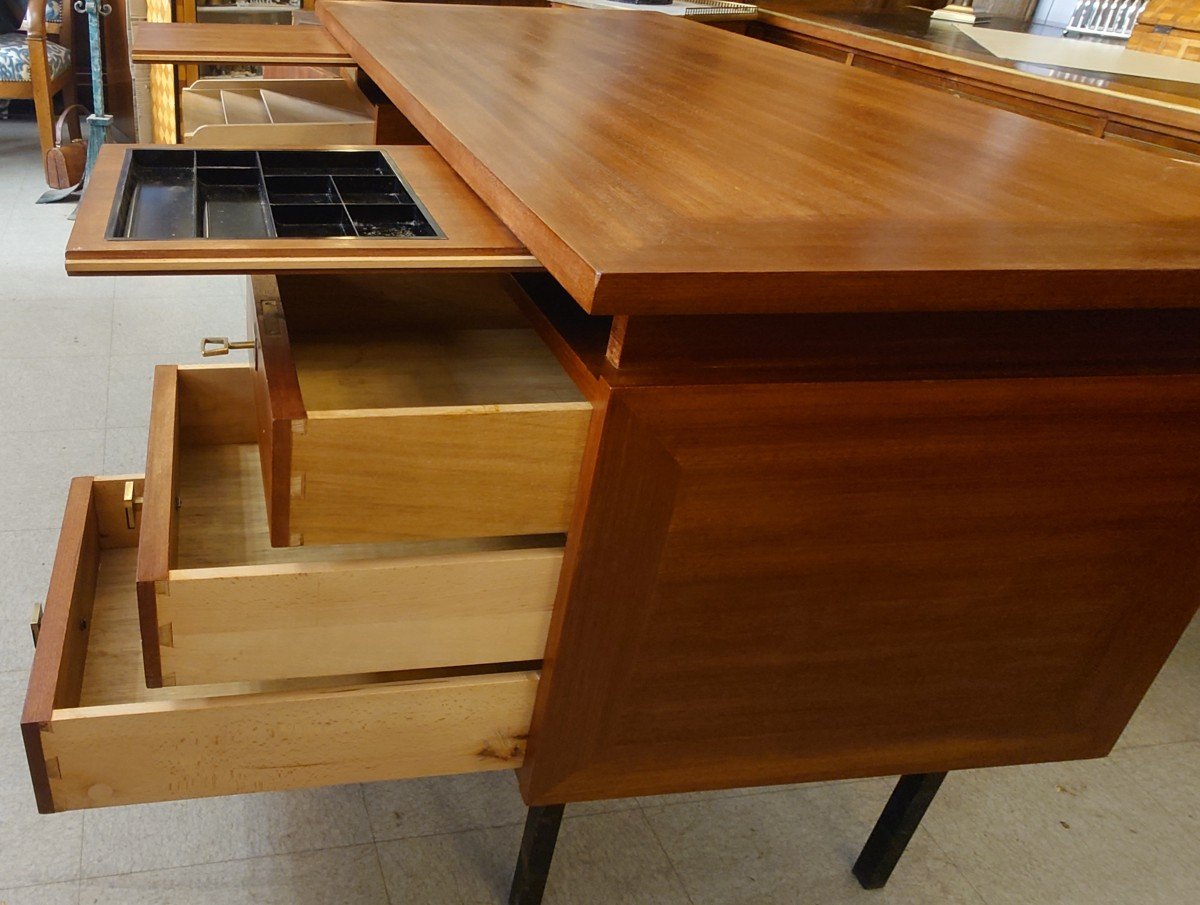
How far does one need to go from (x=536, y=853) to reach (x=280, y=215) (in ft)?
2.14

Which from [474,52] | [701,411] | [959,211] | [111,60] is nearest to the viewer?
[701,411]

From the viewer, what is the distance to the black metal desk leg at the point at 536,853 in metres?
0.95

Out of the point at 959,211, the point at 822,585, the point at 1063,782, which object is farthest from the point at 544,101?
the point at 1063,782

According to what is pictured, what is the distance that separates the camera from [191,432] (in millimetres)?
1129

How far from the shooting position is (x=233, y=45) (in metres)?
1.37

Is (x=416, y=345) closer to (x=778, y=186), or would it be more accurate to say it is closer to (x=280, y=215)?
(x=280, y=215)

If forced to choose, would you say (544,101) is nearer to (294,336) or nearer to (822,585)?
(294,336)

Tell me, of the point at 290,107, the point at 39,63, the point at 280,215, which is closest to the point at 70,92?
the point at 39,63

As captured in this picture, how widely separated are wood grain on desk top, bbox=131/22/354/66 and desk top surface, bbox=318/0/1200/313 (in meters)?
0.08

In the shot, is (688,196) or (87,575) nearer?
(688,196)

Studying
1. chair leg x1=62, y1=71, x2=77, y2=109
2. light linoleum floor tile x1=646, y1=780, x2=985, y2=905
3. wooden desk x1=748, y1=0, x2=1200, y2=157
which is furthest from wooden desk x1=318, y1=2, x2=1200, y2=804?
chair leg x1=62, y1=71, x2=77, y2=109

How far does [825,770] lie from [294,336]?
26.0 inches

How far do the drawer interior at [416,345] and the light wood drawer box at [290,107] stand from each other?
0.41 meters

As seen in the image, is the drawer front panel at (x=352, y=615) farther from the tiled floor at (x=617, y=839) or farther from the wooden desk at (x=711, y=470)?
the tiled floor at (x=617, y=839)
